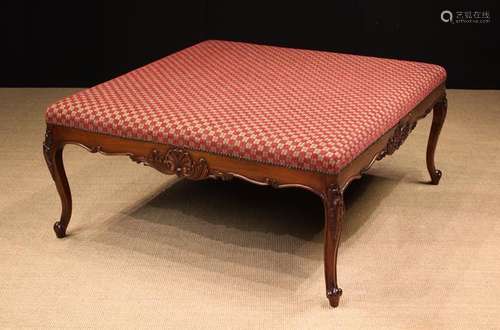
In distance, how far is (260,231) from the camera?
10.7 ft

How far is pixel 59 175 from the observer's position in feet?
10.4

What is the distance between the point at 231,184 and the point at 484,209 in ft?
3.27

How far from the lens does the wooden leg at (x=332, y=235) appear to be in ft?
8.75

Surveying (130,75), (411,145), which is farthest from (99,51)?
(411,145)

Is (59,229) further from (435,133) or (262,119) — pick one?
(435,133)

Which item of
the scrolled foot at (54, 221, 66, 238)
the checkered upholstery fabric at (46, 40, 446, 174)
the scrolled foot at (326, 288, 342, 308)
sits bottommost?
the scrolled foot at (54, 221, 66, 238)

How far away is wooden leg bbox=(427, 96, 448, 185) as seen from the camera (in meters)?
3.53

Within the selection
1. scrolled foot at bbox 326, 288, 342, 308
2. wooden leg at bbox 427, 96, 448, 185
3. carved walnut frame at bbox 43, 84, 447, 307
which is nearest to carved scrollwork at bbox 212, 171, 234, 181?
carved walnut frame at bbox 43, 84, 447, 307

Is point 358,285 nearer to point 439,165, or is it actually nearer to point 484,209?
point 484,209

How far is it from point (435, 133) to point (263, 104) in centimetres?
88

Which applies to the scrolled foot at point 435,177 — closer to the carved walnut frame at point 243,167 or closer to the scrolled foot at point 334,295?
the carved walnut frame at point 243,167

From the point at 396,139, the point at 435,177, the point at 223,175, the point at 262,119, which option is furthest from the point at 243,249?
the point at 435,177

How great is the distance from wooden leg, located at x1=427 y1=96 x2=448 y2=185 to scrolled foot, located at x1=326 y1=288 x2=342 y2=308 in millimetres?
1024

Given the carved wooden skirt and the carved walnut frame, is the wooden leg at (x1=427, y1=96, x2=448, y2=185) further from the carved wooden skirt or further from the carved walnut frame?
the carved walnut frame
